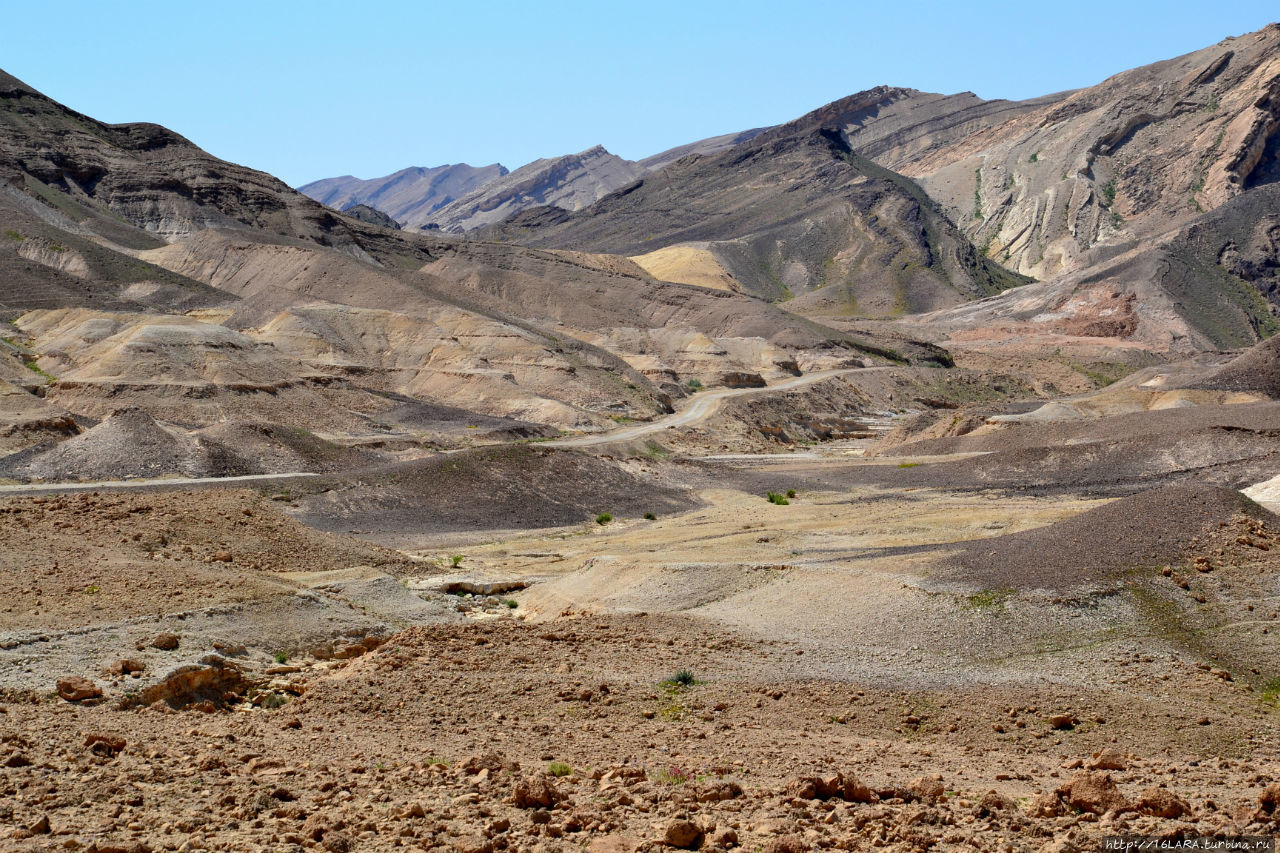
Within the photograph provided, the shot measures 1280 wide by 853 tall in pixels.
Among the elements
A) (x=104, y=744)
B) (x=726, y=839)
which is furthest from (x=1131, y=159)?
(x=104, y=744)

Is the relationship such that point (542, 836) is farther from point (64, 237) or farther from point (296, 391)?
point (64, 237)

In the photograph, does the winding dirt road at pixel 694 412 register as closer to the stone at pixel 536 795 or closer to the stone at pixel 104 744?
the stone at pixel 104 744

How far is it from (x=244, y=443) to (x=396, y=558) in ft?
60.0

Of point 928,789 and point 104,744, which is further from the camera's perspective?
point 104,744

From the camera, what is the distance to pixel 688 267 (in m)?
136

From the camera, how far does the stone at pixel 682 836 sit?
28.8 feet

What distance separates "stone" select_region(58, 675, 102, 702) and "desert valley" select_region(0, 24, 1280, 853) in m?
0.05

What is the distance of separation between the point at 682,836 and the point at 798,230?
485ft

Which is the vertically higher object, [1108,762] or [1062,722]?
[1108,762]

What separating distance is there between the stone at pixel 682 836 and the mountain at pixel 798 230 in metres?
125

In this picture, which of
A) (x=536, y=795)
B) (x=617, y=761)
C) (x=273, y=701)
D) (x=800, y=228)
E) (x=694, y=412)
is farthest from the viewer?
(x=800, y=228)

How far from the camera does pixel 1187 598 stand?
792 inches

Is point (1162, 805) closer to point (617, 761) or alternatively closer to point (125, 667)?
point (617, 761)

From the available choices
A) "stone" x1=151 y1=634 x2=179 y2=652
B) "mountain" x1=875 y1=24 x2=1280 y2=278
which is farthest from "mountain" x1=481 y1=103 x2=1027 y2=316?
"stone" x1=151 y1=634 x2=179 y2=652
